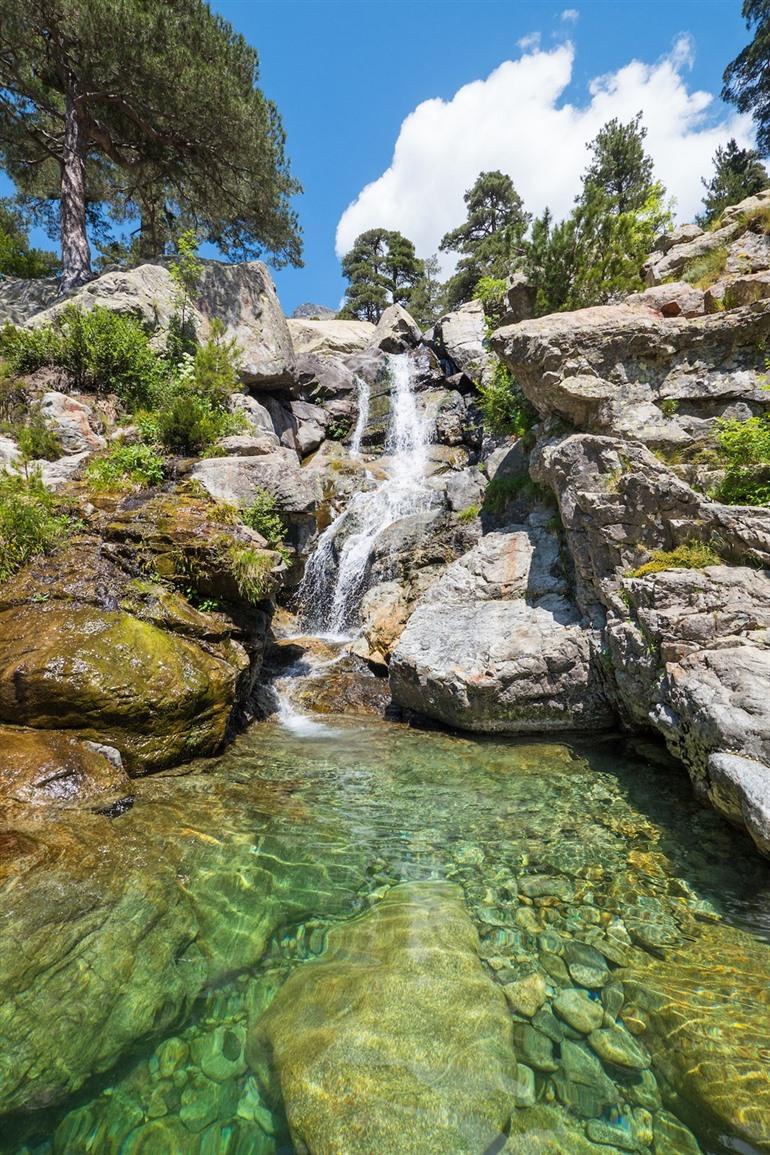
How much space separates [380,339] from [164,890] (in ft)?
94.7

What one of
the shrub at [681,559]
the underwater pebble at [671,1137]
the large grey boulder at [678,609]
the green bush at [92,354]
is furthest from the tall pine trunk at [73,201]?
the underwater pebble at [671,1137]

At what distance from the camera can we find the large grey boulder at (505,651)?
6.99m

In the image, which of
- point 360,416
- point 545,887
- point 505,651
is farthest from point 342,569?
point 360,416

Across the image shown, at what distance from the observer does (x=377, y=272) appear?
4478 cm

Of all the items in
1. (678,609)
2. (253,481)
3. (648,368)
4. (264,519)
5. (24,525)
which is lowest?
(678,609)

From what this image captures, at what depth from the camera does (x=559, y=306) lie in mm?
11078

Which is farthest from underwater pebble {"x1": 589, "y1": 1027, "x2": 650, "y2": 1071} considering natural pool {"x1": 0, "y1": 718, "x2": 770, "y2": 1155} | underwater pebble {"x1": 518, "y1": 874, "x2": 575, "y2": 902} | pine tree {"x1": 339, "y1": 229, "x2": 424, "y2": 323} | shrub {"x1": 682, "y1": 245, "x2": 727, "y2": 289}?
pine tree {"x1": 339, "y1": 229, "x2": 424, "y2": 323}

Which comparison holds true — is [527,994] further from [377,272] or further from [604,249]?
[377,272]

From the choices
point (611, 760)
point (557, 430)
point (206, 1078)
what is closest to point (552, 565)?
point (557, 430)

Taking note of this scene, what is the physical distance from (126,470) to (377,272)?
4495 centimetres

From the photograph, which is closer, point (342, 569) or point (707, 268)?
point (707, 268)

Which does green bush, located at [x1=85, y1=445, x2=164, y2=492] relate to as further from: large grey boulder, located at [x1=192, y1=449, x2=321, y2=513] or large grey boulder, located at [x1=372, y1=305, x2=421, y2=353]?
large grey boulder, located at [x1=372, y1=305, x2=421, y2=353]

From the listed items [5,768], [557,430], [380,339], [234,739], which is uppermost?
[380,339]

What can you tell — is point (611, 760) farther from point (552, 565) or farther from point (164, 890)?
point (164, 890)
